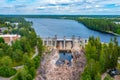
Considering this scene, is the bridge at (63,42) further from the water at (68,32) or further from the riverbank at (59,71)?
the riverbank at (59,71)

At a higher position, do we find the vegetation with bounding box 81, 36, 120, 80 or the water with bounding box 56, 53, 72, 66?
the vegetation with bounding box 81, 36, 120, 80

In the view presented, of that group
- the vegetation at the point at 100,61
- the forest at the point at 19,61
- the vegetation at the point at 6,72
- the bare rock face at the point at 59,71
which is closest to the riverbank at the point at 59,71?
the bare rock face at the point at 59,71

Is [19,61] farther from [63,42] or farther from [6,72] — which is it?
[63,42]

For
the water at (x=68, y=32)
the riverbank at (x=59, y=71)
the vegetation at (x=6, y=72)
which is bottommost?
the water at (x=68, y=32)

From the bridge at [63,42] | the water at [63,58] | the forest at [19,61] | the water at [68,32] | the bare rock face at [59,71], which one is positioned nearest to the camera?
the forest at [19,61]

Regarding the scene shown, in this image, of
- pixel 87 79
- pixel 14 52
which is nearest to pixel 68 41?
pixel 14 52

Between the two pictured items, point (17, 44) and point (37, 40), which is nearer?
point (17, 44)

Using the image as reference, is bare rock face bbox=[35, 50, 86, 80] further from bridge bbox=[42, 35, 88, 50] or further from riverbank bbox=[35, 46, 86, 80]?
bridge bbox=[42, 35, 88, 50]

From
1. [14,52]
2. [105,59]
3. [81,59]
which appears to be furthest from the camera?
[81,59]

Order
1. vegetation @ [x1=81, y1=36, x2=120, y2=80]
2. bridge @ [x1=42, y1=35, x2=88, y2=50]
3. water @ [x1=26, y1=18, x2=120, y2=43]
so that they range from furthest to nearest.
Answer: water @ [x1=26, y1=18, x2=120, y2=43] → bridge @ [x1=42, y1=35, x2=88, y2=50] → vegetation @ [x1=81, y1=36, x2=120, y2=80]

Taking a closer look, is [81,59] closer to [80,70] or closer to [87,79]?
[80,70]

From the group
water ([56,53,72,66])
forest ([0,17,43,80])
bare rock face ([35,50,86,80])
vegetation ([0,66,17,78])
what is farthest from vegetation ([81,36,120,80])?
vegetation ([0,66,17,78])
